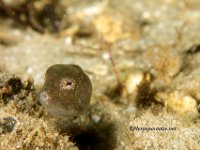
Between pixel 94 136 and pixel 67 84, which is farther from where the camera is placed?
pixel 94 136

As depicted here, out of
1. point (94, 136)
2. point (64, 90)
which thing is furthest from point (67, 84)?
point (94, 136)

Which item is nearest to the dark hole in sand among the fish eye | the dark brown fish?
the dark brown fish

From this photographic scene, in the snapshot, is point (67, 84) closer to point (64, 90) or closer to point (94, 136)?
point (64, 90)

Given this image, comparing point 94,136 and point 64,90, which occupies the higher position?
point 64,90

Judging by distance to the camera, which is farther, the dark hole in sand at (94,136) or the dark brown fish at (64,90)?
the dark hole in sand at (94,136)

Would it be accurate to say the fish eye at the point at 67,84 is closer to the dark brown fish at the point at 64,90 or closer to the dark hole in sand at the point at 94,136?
the dark brown fish at the point at 64,90

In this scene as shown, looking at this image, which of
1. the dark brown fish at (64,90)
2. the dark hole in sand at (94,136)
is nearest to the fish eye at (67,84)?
the dark brown fish at (64,90)

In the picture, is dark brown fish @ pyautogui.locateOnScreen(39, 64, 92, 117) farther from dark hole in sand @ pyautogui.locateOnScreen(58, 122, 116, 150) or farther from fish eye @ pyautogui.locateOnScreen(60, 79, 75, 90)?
dark hole in sand @ pyautogui.locateOnScreen(58, 122, 116, 150)
